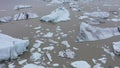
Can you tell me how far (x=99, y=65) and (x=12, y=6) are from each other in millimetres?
2653

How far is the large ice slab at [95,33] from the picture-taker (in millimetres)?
2654

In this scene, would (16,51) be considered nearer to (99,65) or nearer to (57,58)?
(57,58)

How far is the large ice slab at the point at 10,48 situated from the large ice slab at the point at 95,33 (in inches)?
28.9

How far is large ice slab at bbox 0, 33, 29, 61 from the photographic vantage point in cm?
215

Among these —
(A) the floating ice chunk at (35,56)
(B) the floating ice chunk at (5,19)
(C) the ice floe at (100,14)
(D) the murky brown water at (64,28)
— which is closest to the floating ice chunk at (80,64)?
(D) the murky brown water at (64,28)

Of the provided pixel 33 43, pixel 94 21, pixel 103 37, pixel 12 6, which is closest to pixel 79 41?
pixel 103 37

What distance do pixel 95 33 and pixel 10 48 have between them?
110 cm

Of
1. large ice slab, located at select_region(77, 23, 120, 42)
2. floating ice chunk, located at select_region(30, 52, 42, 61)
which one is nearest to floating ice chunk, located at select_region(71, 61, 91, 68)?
floating ice chunk, located at select_region(30, 52, 42, 61)

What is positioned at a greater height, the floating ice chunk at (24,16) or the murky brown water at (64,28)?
the floating ice chunk at (24,16)

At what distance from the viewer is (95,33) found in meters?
2.71

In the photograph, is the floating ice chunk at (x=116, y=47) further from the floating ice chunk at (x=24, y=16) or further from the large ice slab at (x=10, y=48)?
the floating ice chunk at (x=24, y=16)

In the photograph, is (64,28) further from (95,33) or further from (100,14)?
(100,14)

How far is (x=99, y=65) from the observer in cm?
213

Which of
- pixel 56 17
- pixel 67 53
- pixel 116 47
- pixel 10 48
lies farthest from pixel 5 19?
pixel 116 47
